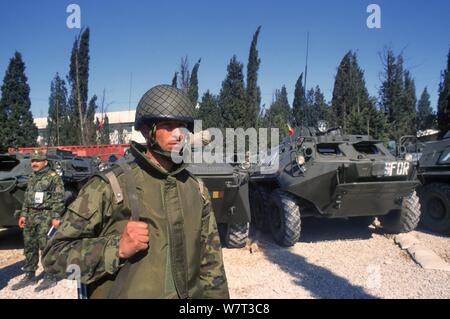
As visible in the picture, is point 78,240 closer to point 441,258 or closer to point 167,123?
point 167,123

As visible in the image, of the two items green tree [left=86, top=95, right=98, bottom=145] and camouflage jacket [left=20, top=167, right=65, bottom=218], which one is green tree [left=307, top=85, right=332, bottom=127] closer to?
green tree [left=86, top=95, right=98, bottom=145]

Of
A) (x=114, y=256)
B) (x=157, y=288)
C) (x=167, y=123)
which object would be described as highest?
(x=167, y=123)

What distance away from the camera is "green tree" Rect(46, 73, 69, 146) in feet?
80.4

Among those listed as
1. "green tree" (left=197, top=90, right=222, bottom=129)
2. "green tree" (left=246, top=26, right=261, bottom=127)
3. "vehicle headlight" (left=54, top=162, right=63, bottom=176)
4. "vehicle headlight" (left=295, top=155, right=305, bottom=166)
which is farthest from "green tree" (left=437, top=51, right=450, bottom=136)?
"vehicle headlight" (left=54, top=162, right=63, bottom=176)

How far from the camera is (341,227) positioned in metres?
7.73

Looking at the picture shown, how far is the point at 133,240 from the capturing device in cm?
143

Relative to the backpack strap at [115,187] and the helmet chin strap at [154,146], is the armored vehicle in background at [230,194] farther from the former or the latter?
the backpack strap at [115,187]

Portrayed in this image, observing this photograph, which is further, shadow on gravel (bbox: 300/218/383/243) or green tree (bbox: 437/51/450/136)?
green tree (bbox: 437/51/450/136)

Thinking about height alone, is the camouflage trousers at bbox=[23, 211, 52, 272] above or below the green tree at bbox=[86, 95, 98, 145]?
below

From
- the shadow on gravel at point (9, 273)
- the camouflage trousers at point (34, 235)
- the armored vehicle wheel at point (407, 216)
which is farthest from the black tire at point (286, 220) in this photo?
the shadow on gravel at point (9, 273)

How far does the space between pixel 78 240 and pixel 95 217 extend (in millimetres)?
107

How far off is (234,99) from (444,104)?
11965mm

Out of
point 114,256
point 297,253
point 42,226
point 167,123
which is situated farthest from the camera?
point 297,253
